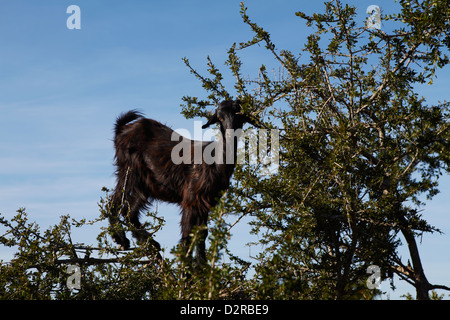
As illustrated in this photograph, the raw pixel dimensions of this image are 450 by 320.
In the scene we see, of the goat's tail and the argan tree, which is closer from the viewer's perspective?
the argan tree

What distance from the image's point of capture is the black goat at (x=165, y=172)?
19.8 ft

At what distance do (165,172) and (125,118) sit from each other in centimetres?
155

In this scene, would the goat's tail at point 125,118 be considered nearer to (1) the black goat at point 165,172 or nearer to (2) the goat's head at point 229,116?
(1) the black goat at point 165,172

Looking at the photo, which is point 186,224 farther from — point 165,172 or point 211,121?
point 211,121

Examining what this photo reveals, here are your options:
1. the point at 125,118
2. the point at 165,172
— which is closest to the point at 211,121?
the point at 165,172

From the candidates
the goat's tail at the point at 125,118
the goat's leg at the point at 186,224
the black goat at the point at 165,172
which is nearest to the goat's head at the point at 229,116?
the black goat at the point at 165,172

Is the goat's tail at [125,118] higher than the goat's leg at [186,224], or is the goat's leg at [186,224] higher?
the goat's tail at [125,118]

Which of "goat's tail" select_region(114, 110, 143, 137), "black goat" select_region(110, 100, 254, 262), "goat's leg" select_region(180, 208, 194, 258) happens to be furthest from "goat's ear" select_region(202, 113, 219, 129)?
"goat's tail" select_region(114, 110, 143, 137)

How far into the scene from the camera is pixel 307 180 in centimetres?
589

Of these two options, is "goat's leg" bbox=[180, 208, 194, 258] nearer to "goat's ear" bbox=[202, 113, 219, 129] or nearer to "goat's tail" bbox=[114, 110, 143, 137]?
"goat's ear" bbox=[202, 113, 219, 129]

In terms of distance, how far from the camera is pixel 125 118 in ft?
26.1

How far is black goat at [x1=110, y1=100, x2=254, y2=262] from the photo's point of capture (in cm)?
604

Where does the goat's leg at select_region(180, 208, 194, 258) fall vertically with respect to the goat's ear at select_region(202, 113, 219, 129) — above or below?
below
